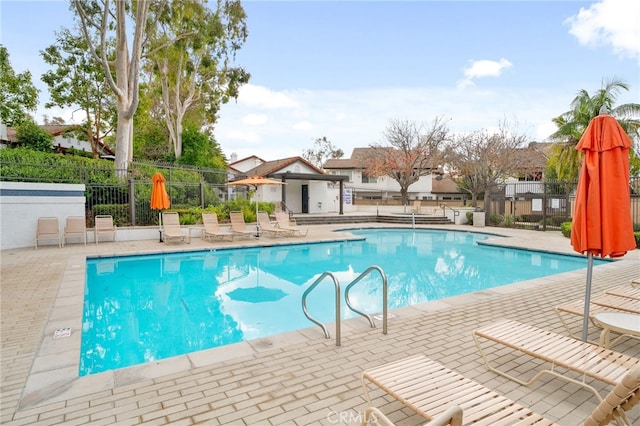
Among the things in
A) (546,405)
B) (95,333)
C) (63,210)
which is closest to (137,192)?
(63,210)

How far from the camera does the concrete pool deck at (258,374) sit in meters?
2.88

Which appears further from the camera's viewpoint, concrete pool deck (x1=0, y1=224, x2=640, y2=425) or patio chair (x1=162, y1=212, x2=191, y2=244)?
patio chair (x1=162, y1=212, x2=191, y2=244)

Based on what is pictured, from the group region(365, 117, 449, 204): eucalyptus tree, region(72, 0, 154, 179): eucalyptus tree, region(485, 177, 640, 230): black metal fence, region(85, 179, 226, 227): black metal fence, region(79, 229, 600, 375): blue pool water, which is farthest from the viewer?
region(365, 117, 449, 204): eucalyptus tree

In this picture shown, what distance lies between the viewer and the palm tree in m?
16.0

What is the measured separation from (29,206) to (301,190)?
17.1 meters

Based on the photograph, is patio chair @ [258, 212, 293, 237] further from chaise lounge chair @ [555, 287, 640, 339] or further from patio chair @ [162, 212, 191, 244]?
chaise lounge chair @ [555, 287, 640, 339]

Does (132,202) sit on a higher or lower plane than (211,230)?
higher

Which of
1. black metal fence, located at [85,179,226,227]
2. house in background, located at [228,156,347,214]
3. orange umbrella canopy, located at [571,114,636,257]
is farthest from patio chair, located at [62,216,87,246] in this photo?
orange umbrella canopy, located at [571,114,636,257]

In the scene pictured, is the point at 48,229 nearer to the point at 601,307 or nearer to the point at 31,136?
the point at 31,136

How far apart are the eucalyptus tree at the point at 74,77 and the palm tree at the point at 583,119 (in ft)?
90.7

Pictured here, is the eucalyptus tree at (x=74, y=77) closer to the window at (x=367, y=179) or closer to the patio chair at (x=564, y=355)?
the window at (x=367, y=179)

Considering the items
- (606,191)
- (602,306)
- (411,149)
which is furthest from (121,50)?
(411,149)

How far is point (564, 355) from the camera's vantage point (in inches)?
125

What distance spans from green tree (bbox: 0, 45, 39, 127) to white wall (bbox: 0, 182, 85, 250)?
15628 mm
